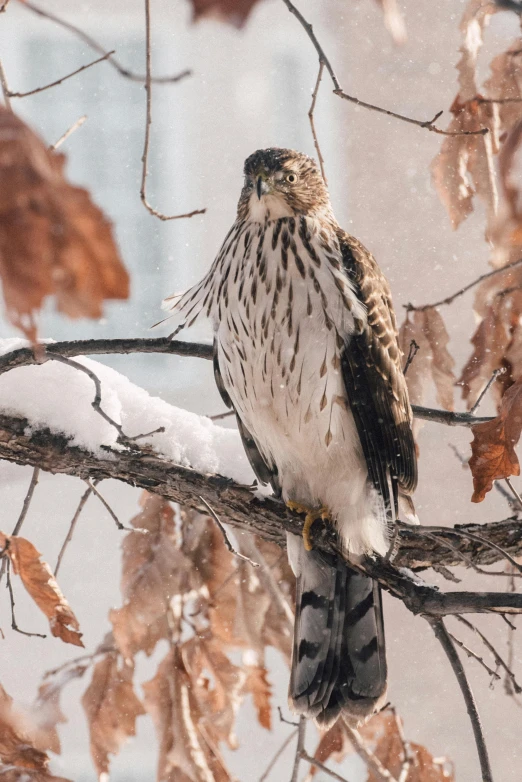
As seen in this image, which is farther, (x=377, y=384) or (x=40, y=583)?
(x=377, y=384)

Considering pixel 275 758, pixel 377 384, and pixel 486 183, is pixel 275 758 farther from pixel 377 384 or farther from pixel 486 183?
pixel 486 183

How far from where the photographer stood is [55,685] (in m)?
1.78

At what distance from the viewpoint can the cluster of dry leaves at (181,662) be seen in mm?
1574

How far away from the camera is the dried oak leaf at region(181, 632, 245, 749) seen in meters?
1.63

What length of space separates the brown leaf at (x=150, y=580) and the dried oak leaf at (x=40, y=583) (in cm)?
26

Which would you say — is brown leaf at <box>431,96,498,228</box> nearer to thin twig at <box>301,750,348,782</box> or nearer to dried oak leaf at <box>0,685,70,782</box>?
thin twig at <box>301,750,348,782</box>

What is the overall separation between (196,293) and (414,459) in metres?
0.64

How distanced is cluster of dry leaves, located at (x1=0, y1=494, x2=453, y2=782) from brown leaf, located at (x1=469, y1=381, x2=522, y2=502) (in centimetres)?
57

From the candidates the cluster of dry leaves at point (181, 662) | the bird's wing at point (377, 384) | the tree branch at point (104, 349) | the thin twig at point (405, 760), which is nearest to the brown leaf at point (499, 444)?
the tree branch at point (104, 349)

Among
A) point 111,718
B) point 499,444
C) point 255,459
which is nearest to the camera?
point 499,444

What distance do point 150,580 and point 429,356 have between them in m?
0.81

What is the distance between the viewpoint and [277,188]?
5.71 feet

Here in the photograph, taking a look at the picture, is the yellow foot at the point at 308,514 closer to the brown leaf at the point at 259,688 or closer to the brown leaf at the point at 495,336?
the brown leaf at the point at 259,688

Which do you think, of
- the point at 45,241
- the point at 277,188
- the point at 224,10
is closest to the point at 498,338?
the point at 277,188
